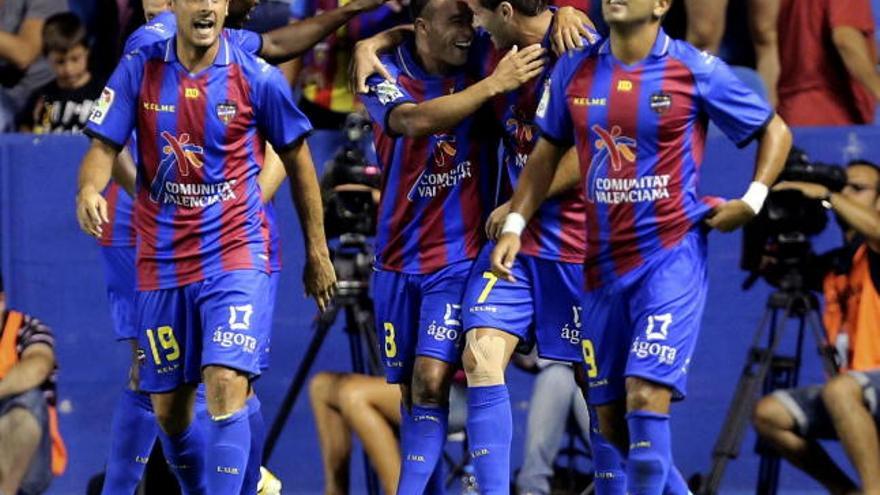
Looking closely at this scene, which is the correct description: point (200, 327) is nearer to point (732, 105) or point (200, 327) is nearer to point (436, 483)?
point (436, 483)

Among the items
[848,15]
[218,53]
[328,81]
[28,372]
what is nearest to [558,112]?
[218,53]

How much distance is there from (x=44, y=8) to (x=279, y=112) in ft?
10.4

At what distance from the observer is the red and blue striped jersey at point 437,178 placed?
838 cm

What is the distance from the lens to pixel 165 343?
840cm

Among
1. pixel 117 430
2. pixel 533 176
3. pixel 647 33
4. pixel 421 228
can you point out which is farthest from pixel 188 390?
pixel 647 33

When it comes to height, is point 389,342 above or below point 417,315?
below

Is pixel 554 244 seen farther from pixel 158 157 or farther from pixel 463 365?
pixel 158 157

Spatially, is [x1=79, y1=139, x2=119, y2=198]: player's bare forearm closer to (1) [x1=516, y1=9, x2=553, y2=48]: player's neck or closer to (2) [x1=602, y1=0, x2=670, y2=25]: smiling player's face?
(1) [x1=516, y1=9, x2=553, y2=48]: player's neck

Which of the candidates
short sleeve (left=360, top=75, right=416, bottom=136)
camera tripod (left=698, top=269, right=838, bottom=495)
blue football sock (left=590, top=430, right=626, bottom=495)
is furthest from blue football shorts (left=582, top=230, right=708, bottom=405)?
camera tripod (left=698, top=269, right=838, bottom=495)

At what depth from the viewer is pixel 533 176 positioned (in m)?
7.88

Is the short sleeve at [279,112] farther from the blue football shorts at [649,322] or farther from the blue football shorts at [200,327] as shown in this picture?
the blue football shorts at [649,322]

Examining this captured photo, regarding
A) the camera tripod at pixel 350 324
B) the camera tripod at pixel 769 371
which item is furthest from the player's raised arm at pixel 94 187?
the camera tripod at pixel 769 371

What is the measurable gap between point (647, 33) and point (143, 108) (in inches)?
74.7

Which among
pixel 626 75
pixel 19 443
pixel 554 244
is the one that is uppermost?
pixel 626 75
